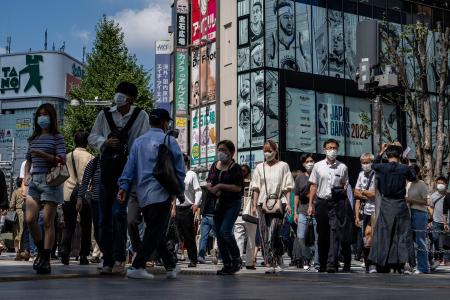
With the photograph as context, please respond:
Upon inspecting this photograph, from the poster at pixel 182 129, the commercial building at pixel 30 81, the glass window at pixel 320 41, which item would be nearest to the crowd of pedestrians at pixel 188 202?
the glass window at pixel 320 41

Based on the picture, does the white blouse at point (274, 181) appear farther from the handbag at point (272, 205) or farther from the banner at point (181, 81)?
the banner at point (181, 81)

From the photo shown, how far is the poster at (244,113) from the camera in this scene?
42000mm

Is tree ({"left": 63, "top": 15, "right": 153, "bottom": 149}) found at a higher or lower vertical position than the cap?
higher

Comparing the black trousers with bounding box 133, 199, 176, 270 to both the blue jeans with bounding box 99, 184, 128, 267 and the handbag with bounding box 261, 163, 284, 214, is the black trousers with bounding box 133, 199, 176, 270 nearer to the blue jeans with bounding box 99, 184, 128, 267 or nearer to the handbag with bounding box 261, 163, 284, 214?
the blue jeans with bounding box 99, 184, 128, 267

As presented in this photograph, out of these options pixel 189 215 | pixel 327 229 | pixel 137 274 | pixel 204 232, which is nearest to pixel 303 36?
pixel 204 232

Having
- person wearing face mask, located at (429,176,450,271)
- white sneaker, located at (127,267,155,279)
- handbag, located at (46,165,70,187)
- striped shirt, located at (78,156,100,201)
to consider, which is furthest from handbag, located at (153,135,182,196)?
person wearing face mask, located at (429,176,450,271)

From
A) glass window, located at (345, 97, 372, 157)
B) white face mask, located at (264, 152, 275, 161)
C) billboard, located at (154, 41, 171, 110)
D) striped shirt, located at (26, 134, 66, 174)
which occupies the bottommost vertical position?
striped shirt, located at (26, 134, 66, 174)

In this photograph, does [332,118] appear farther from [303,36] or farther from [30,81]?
[30,81]

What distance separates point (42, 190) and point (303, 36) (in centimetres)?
3522

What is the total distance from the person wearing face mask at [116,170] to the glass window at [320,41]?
3524 cm

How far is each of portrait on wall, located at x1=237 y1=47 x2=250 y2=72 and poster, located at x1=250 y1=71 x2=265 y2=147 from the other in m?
0.74

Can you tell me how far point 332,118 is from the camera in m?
44.0

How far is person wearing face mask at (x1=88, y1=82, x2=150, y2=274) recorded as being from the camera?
27.7 feet

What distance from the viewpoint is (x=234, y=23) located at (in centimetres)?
4388
